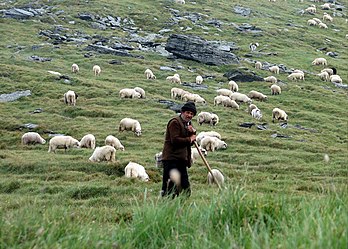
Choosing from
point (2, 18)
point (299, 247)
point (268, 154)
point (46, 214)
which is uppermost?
point (299, 247)

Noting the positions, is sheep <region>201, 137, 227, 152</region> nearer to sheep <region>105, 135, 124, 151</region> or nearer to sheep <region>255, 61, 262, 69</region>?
sheep <region>105, 135, 124, 151</region>

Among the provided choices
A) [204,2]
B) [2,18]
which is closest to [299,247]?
[2,18]

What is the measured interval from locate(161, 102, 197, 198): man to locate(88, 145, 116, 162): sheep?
8.03 metres

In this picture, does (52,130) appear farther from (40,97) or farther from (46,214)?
(46,214)

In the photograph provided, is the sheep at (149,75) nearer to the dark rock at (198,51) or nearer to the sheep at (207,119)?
the dark rock at (198,51)

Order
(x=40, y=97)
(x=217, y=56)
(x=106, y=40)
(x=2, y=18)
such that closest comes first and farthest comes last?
(x=40, y=97) → (x=217, y=56) → (x=106, y=40) → (x=2, y=18)

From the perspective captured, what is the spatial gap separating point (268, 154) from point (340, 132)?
976cm

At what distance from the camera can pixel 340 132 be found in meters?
29.5

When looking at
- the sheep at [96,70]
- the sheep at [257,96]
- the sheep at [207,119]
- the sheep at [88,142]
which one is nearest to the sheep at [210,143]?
the sheep at [88,142]

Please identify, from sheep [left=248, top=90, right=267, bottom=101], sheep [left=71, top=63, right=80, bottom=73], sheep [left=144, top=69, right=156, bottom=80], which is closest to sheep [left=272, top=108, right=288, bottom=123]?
sheep [left=248, top=90, right=267, bottom=101]

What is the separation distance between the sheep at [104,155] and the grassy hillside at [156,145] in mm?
590

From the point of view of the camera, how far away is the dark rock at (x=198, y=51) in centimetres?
5178

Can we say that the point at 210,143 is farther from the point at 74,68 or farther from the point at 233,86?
the point at 74,68

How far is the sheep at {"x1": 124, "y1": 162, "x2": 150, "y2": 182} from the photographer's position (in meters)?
16.0
